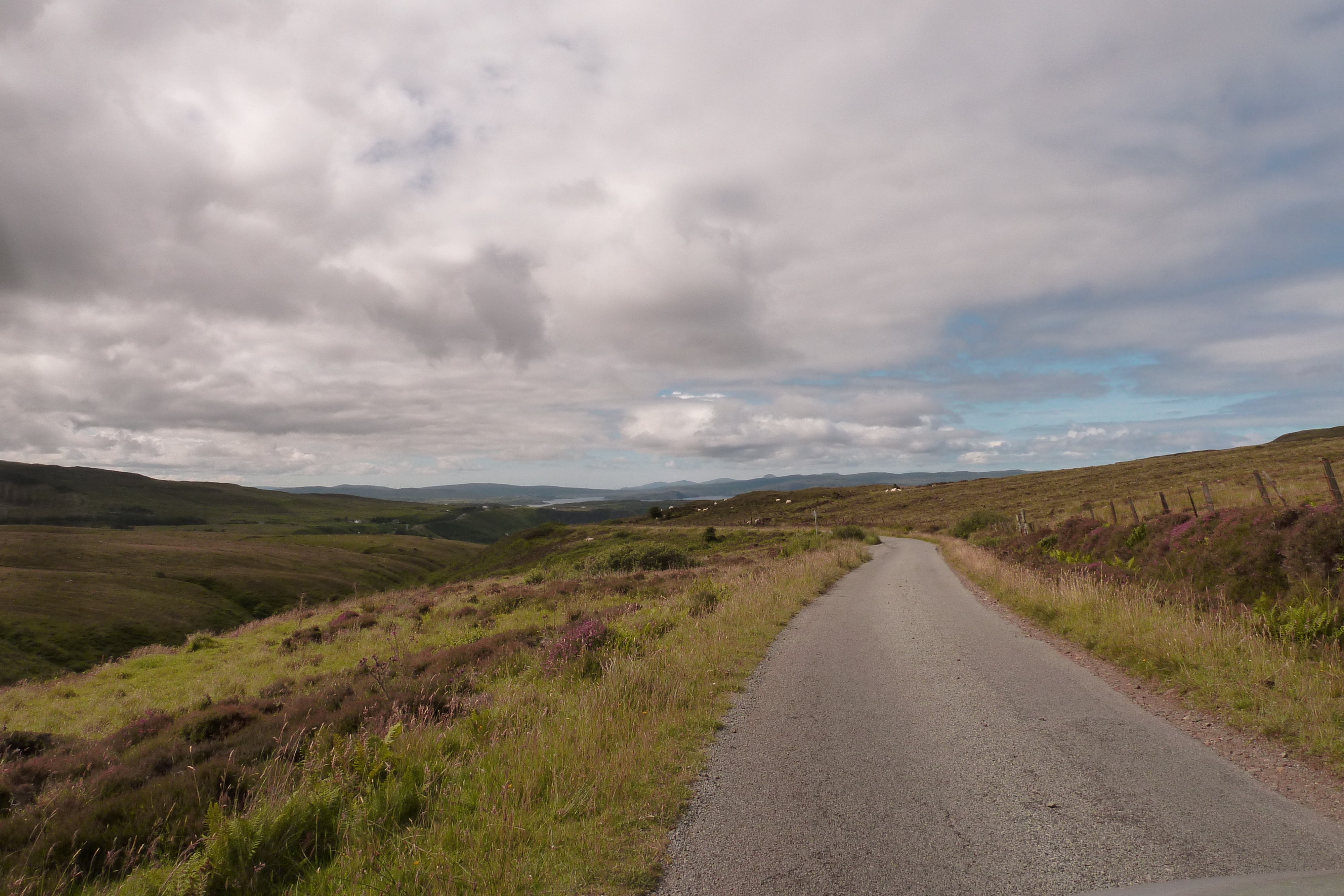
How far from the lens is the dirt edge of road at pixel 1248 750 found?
5.62m

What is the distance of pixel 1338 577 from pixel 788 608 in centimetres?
1116

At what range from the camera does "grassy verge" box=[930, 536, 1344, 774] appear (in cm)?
709

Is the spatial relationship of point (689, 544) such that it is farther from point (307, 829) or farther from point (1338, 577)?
point (307, 829)

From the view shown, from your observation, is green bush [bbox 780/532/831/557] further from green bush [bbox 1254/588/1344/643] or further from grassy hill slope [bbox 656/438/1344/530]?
green bush [bbox 1254/588/1344/643]

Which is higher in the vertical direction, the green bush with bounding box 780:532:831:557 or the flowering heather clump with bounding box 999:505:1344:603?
the flowering heather clump with bounding box 999:505:1344:603

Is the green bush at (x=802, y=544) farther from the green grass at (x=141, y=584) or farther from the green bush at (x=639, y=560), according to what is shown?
the green grass at (x=141, y=584)

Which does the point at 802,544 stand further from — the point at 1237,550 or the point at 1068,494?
the point at 1068,494

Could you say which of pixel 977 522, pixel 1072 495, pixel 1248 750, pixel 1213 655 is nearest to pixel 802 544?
pixel 977 522

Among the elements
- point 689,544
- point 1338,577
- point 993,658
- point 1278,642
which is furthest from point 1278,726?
point 689,544

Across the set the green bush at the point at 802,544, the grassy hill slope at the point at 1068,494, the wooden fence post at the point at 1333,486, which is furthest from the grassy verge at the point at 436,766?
the grassy hill slope at the point at 1068,494

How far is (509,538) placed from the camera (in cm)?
11825

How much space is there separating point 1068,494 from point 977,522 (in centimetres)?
2646

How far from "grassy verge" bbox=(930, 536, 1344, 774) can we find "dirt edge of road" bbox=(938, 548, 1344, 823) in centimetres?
14

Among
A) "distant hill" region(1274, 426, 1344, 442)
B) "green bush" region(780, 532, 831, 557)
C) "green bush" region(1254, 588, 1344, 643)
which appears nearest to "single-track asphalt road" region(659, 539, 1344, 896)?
"green bush" region(1254, 588, 1344, 643)
